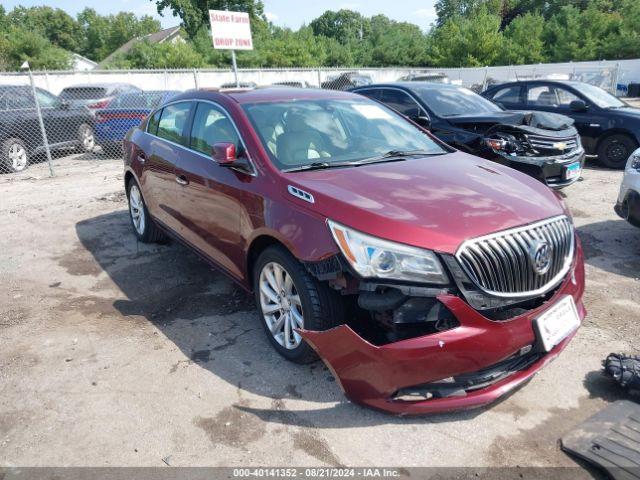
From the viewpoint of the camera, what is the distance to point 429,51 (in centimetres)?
4688

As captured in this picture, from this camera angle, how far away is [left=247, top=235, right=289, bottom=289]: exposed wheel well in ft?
10.3

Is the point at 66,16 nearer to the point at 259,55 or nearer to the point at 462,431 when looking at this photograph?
the point at 259,55

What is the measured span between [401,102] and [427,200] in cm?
547

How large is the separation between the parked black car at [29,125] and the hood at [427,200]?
9519 mm

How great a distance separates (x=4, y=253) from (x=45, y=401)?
3405 millimetres

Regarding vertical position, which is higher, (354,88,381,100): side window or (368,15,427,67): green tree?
(368,15,427,67): green tree

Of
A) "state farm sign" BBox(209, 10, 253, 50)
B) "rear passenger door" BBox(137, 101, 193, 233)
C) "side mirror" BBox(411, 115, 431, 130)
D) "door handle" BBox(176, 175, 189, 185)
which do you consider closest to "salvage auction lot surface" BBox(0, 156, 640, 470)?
"rear passenger door" BBox(137, 101, 193, 233)

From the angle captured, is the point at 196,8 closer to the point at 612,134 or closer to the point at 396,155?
the point at 612,134

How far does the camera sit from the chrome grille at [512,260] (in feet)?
7.95

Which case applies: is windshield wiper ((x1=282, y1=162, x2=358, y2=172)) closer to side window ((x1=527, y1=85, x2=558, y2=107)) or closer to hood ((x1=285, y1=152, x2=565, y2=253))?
hood ((x1=285, y1=152, x2=565, y2=253))

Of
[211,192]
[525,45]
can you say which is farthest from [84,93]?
[525,45]

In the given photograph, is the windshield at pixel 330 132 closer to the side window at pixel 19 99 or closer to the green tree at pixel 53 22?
the side window at pixel 19 99

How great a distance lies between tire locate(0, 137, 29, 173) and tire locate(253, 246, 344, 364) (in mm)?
9292

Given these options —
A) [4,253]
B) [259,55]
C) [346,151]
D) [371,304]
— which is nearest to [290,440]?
[371,304]
